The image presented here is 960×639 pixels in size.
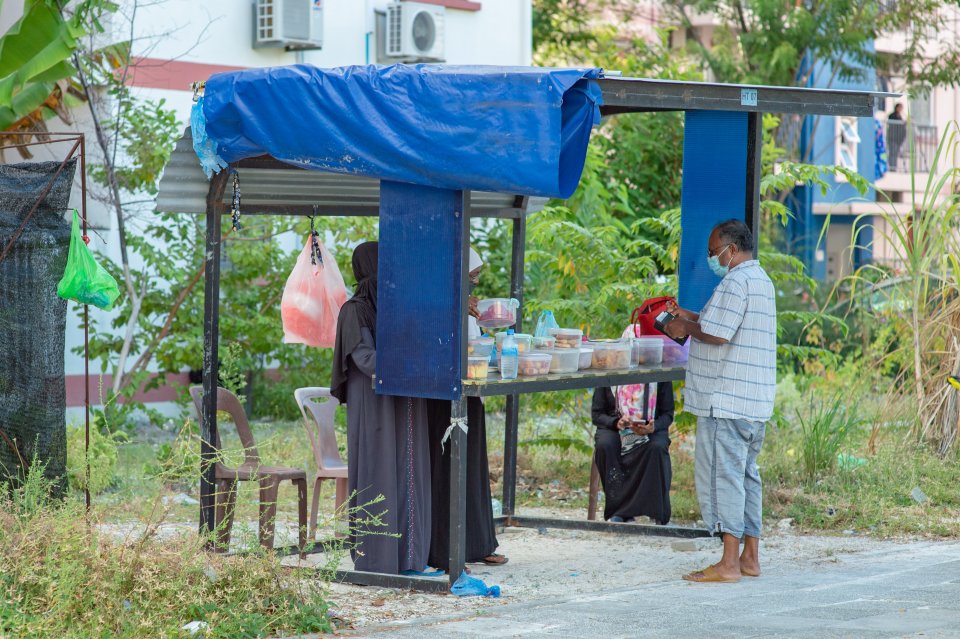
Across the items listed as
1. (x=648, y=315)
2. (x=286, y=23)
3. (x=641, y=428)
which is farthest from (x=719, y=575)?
(x=286, y=23)

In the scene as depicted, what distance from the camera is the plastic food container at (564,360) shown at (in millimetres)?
7133

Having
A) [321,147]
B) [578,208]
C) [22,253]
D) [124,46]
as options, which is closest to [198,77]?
[124,46]

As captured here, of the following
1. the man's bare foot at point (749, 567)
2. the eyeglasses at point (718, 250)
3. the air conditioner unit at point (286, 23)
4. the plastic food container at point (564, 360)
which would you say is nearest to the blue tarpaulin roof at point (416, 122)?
the eyeglasses at point (718, 250)

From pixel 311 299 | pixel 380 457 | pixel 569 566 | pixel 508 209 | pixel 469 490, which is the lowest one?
pixel 569 566

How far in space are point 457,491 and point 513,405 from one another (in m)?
2.13

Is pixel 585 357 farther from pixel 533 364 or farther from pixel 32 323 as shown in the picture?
pixel 32 323

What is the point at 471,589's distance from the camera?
6.50 metres

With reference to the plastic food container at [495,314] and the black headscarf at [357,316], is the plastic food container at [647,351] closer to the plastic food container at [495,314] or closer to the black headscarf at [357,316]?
the plastic food container at [495,314]

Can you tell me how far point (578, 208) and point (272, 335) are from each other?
3.22 meters

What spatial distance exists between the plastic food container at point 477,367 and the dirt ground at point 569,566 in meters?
1.12

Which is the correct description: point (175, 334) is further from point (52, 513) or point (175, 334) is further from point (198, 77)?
point (52, 513)

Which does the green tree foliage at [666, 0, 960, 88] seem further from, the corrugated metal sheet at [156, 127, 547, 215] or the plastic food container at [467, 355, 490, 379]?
the plastic food container at [467, 355, 490, 379]

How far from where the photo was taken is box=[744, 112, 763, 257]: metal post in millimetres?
7812

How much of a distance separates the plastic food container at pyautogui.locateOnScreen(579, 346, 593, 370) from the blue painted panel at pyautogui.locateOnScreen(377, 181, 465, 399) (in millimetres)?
1189
